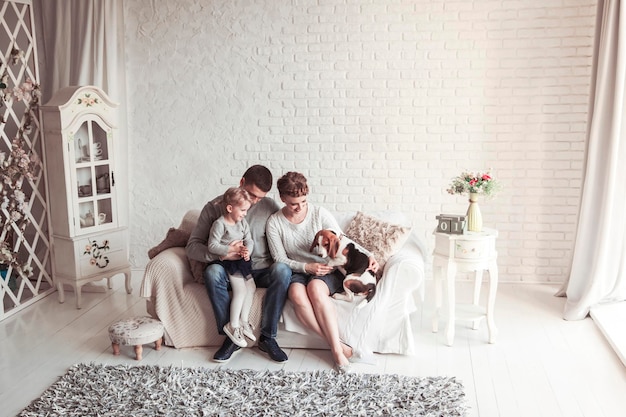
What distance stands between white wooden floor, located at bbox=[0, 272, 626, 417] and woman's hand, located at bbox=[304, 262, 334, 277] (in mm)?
503

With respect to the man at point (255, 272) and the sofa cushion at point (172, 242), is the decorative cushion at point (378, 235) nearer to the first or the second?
the man at point (255, 272)

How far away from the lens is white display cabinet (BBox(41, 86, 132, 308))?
197 inches

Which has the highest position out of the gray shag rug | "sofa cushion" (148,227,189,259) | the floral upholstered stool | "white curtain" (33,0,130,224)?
"white curtain" (33,0,130,224)

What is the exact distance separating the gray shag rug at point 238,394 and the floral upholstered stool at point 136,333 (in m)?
0.19

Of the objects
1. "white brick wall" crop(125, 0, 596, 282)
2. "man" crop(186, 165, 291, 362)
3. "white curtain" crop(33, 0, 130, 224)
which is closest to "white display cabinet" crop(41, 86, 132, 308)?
"white curtain" crop(33, 0, 130, 224)

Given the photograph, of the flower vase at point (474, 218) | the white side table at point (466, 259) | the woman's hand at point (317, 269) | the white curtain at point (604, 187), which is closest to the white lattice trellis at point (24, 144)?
the woman's hand at point (317, 269)

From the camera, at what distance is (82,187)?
516cm

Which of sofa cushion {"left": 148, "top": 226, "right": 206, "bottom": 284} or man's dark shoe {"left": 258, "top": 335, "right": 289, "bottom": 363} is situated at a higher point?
sofa cushion {"left": 148, "top": 226, "right": 206, "bottom": 284}

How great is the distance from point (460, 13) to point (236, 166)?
7.25 feet

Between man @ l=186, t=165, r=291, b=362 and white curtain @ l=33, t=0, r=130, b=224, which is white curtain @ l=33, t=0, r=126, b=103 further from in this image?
man @ l=186, t=165, r=291, b=362

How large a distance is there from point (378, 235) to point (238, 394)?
4.55 ft

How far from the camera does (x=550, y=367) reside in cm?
397

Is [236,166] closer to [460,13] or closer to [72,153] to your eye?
[72,153]

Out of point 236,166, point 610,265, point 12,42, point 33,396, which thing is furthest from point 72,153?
point 610,265
